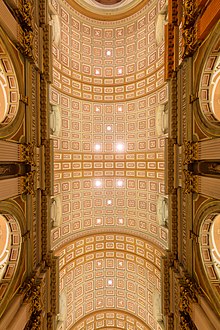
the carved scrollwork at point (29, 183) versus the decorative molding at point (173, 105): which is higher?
the decorative molding at point (173, 105)

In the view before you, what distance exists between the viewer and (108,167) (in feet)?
61.3

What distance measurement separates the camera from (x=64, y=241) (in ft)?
55.7

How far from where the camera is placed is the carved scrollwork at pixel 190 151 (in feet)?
33.4

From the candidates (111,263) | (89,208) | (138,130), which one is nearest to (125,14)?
(138,130)

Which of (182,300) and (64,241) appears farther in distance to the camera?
(64,241)

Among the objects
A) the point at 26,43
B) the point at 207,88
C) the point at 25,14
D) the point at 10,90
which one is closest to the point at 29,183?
the point at 10,90

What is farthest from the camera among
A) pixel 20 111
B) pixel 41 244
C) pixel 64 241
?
pixel 64 241

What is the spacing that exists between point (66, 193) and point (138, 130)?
26.4ft

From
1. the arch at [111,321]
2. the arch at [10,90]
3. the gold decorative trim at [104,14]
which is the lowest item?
the arch at [111,321]

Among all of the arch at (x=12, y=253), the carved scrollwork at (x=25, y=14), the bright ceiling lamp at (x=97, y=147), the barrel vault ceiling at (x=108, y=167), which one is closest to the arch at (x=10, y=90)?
the carved scrollwork at (x=25, y=14)

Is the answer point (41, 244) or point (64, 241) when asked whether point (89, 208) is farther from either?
point (41, 244)

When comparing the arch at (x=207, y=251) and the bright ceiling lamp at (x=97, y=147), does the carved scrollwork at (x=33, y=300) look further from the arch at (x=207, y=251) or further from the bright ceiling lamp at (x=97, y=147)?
the bright ceiling lamp at (x=97, y=147)

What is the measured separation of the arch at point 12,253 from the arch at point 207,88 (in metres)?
9.81

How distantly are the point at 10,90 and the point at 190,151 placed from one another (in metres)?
9.31
